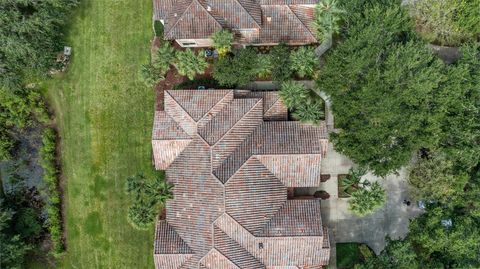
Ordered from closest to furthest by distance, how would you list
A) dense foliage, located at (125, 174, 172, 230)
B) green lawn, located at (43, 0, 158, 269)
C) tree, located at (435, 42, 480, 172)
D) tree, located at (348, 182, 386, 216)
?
tree, located at (435, 42, 480, 172)
tree, located at (348, 182, 386, 216)
dense foliage, located at (125, 174, 172, 230)
green lawn, located at (43, 0, 158, 269)

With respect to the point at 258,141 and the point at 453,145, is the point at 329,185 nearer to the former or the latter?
the point at 258,141

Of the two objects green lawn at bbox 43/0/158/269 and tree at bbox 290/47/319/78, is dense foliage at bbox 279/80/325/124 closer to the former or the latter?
tree at bbox 290/47/319/78

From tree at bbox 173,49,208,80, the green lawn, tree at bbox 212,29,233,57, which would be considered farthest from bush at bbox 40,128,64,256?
tree at bbox 212,29,233,57

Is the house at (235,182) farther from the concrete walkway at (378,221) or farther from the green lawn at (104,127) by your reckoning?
the green lawn at (104,127)

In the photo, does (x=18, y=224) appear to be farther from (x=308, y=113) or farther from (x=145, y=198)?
(x=308, y=113)

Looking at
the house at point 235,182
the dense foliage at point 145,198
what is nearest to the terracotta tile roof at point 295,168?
the house at point 235,182

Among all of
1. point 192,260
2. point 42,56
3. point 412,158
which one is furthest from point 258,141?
point 42,56
